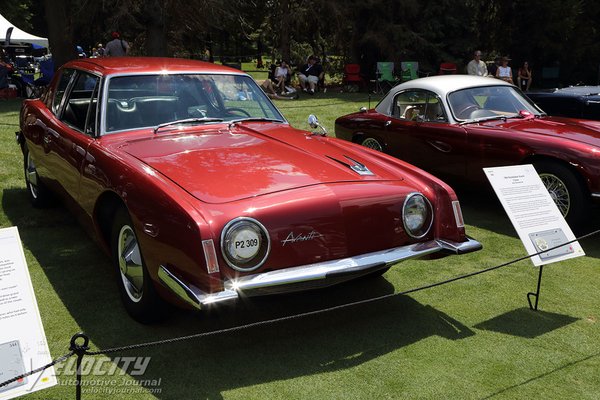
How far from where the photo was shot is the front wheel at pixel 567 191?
17.8ft

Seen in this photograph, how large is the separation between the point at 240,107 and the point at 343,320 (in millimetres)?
2114

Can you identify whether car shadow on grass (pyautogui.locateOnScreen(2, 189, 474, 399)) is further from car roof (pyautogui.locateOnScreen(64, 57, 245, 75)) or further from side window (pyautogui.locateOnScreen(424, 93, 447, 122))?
side window (pyautogui.locateOnScreen(424, 93, 447, 122))

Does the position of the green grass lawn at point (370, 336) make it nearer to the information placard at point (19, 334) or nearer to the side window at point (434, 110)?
the information placard at point (19, 334)

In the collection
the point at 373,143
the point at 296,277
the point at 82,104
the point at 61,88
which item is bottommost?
the point at 296,277

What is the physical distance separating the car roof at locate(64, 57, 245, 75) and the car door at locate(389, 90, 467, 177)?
266 centimetres

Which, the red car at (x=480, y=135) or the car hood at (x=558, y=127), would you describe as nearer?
the red car at (x=480, y=135)

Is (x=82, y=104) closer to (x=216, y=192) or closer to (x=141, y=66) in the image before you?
(x=141, y=66)

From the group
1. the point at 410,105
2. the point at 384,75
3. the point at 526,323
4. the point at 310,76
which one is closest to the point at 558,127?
the point at 410,105

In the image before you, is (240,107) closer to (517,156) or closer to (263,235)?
(263,235)

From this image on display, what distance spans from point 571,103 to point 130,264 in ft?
22.5

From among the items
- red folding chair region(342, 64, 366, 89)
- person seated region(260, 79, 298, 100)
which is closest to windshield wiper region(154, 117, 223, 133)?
person seated region(260, 79, 298, 100)

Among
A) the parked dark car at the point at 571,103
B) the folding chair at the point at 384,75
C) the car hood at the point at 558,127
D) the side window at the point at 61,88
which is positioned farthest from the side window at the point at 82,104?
the folding chair at the point at 384,75

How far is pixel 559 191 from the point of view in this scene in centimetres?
562

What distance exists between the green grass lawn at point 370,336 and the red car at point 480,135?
0.84 m
